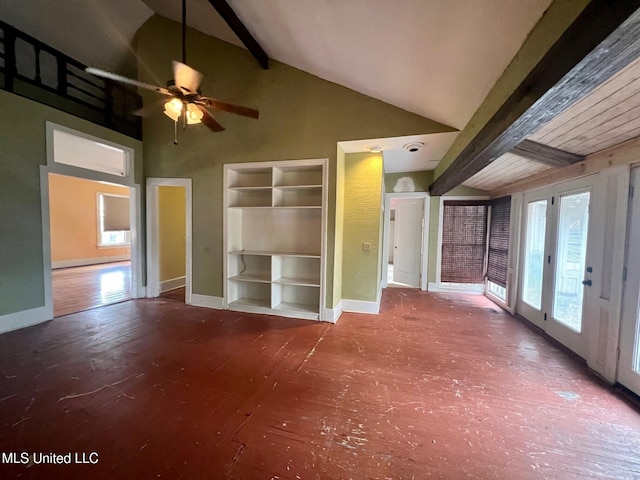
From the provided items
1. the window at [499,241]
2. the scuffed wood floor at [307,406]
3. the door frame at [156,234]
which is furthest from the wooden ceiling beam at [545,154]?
the door frame at [156,234]

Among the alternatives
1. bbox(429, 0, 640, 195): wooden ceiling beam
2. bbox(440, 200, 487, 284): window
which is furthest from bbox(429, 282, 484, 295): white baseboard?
bbox(429, 0, 640, 195): wooden ceiling beam

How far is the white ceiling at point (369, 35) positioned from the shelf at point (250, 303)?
121 inches

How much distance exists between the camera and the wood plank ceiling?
4.68 ft

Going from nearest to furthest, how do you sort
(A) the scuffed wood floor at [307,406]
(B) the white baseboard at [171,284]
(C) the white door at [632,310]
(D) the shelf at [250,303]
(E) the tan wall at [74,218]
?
(A) the scuffed wood floor at [307,406], (C) the white door at [632,310], (D) the shelf at [250,303], (B) the white baseboard at [171,284], (E) the tan wall at [74,218]

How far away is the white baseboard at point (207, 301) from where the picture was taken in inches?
158

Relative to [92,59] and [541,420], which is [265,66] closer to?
[92,59]

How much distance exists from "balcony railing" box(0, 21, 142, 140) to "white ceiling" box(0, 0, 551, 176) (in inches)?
22.0

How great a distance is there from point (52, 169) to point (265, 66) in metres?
3.21

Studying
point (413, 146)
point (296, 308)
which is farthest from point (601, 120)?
point (296, 308)

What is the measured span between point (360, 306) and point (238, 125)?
339 cm

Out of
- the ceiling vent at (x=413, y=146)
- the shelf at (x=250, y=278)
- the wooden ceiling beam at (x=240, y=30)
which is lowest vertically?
the shelf at (x=250, y=278)

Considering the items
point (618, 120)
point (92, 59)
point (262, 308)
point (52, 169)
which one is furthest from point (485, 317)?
point (92, 59)

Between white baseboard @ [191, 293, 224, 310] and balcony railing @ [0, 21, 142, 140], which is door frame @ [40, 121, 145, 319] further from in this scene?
white baseboard @ [191, 293, 224, 310]

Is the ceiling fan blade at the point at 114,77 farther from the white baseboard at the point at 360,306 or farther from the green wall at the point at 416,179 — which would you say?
the green wall at the point at 416,179
